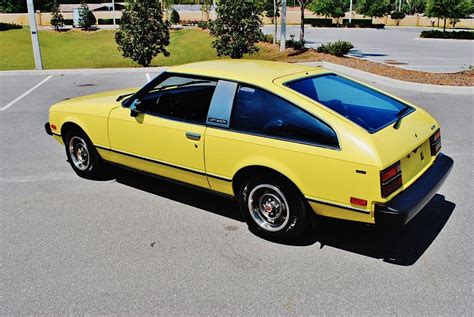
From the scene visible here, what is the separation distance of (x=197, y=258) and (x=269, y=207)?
2.64 feet

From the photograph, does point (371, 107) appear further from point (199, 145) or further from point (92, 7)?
point (92, 7)

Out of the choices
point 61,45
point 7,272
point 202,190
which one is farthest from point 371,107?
point 61,45

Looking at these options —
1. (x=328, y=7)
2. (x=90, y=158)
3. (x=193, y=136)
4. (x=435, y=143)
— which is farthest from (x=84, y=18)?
(x=435, y=143)

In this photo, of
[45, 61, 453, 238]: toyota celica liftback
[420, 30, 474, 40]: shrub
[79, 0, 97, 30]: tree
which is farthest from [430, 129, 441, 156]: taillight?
[79, 0, 97, 30]: tree

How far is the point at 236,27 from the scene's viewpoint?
20484 millimetres

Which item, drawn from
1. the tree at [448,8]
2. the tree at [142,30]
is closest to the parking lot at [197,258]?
the tree at [142,30]

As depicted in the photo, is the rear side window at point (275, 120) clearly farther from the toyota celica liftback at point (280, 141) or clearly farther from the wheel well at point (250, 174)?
the wheel well at point (250, 174)

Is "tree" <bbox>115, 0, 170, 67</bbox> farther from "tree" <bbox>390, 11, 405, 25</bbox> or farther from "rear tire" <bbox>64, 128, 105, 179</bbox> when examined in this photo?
"tree" <bbox>390, 11, 405, 25</bbox>

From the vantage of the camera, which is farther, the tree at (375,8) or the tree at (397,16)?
the tree at (397,16)

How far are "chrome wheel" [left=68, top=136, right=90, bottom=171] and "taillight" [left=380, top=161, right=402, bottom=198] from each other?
3755mm

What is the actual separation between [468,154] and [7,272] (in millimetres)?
6314

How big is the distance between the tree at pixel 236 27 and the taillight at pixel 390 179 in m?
17.5

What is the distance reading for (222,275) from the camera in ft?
12.3

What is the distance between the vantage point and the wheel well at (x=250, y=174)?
401 centimetres
